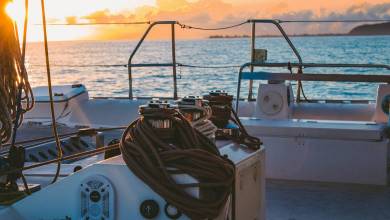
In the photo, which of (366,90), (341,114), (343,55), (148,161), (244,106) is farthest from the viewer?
(343,55)

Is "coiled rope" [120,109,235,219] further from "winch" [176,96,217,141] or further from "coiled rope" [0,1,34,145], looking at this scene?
"coiled rope" [0,1,34,145]

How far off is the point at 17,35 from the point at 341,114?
152 inches

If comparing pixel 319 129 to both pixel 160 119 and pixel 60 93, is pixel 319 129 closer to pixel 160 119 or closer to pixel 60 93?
pixel 160 119

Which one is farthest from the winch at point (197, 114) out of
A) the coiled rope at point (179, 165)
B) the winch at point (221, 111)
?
the winch at point (221, 111)

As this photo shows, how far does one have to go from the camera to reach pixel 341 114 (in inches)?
242

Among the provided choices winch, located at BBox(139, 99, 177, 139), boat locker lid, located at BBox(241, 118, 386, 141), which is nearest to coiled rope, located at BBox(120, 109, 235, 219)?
winch, located at BBox(139, 99, 177, 139)

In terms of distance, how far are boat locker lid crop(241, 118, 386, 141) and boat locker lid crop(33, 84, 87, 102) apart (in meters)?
2.51

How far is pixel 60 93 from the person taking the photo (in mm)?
7188

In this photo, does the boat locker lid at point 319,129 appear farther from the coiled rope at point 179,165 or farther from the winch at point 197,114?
the coiled rope at point 179,165

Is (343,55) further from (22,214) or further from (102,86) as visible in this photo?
(22,214)

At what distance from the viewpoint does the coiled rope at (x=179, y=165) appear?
2316mm

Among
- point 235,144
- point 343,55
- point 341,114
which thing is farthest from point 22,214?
point 343,55

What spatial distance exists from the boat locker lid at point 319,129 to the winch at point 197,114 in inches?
95.3

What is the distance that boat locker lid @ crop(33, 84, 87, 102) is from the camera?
709 cm
